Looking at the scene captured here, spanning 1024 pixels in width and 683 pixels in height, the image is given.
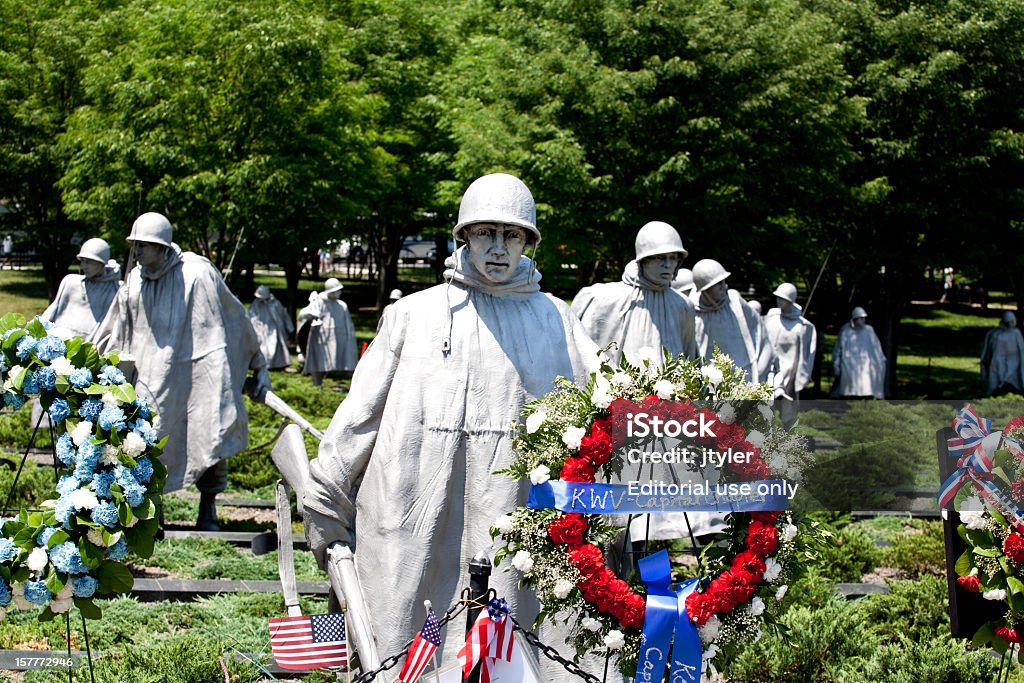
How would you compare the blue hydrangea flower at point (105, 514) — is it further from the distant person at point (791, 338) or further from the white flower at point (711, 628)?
the distant person at point (791, 338)

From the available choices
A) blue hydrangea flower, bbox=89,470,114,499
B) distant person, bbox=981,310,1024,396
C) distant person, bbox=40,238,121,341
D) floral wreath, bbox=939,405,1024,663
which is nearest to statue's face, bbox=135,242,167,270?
distant person, bbox=40,238,121,341

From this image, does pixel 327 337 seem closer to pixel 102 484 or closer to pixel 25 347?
pixel 25 347

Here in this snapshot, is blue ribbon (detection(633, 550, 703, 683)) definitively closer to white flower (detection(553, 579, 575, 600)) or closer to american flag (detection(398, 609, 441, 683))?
white flower (detection(553, 579, 575, 600))

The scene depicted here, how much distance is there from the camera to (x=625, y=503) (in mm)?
5055

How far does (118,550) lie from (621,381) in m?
2.60

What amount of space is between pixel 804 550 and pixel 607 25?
22.3 m

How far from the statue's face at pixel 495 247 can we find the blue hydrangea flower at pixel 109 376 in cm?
197

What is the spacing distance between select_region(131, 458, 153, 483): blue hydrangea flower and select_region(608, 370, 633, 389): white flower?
7.96ft

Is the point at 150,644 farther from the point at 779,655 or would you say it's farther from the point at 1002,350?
the point at 1002,350

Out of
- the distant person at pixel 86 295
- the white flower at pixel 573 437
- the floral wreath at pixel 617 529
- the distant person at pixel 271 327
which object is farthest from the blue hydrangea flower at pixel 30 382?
the distant person at pixel 271 327

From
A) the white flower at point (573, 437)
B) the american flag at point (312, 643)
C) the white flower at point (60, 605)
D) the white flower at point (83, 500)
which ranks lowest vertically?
the american flag at point (312, 643)

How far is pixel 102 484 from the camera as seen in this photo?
20.7 ft

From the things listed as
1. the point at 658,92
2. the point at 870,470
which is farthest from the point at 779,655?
the point at 658,92

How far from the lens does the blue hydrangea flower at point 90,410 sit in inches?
255
